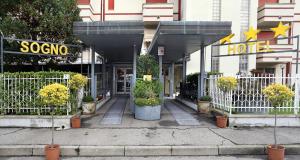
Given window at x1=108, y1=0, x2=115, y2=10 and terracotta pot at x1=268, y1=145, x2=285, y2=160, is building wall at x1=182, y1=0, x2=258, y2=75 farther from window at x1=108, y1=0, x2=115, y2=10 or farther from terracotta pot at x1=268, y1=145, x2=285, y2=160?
terracotta pot at x1=268, y1=145, x2=285, y2=160

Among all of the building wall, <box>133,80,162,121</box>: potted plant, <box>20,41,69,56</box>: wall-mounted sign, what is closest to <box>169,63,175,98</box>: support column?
the building wall

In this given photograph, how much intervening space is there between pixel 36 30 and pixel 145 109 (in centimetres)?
828

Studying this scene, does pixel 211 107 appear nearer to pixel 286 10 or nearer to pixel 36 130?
pixel 36 130

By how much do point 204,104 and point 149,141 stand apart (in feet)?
14.3

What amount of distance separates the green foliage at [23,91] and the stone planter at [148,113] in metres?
2.71

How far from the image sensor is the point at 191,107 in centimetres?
1159

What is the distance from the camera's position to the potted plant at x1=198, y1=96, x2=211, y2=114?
9.67 meters

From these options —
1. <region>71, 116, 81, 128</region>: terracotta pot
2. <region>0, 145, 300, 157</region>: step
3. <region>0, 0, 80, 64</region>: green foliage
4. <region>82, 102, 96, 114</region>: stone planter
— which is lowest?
<region>0, 145, 300, 157</region>: step

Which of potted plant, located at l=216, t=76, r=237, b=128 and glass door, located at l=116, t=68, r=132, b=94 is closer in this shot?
potted plant, located at l=216, t=76, r=237, b=128

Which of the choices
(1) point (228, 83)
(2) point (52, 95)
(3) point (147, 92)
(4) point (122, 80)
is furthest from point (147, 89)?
(4) point (122, 80)

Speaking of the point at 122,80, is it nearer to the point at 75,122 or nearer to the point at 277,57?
the point at 75,122

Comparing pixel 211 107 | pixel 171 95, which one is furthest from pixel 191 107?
pixel 171 95

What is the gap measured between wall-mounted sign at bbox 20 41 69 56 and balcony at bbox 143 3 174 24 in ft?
35.1

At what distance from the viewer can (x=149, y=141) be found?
6.16m
